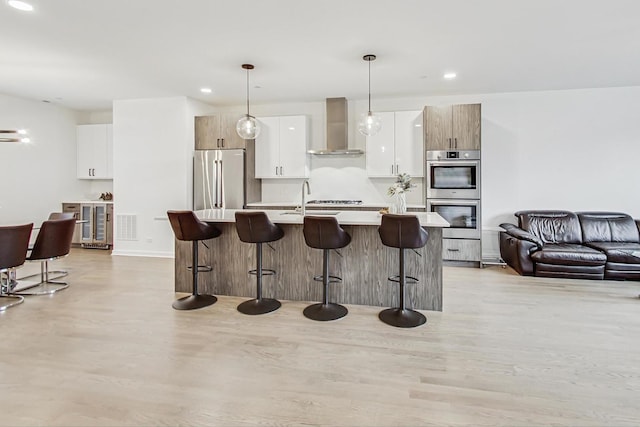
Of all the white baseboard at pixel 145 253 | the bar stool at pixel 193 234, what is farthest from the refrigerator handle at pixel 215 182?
the bar stool at pixel 193 234

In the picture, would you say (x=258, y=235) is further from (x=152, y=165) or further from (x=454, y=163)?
(x=152, y=165)

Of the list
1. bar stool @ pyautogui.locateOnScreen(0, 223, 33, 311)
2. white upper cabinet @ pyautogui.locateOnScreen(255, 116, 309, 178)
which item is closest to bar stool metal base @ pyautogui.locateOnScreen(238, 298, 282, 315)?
bar stool @ pyautogui.locateOnScreen(0, 223, 33, 311)

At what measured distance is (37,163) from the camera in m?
6.70

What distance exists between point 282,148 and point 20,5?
378 cm

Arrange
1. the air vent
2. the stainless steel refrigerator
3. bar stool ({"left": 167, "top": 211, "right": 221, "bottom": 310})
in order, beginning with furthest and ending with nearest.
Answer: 1. the air vent
2. the stainless steel refrigerator
3. bar stool ({"left": 167, "top": 211, "right": 221, "bottom": 310})

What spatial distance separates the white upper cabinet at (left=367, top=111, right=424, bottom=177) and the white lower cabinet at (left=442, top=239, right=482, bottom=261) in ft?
3.93

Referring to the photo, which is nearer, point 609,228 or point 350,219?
point 350,219

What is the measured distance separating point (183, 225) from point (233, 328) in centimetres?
118

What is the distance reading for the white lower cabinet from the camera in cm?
551

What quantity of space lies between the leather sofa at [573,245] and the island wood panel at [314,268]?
7.04 ft

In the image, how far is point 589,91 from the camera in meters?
5.65

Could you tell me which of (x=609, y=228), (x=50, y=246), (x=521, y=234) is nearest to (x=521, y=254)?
(x=521, y=234)

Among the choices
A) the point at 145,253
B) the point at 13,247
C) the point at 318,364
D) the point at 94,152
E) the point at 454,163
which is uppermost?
the point at 94,152

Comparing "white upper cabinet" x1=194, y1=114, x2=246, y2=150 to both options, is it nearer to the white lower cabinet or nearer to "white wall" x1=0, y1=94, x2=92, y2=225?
"white wall" x1=0, y1=94, x2=92, y2=225
